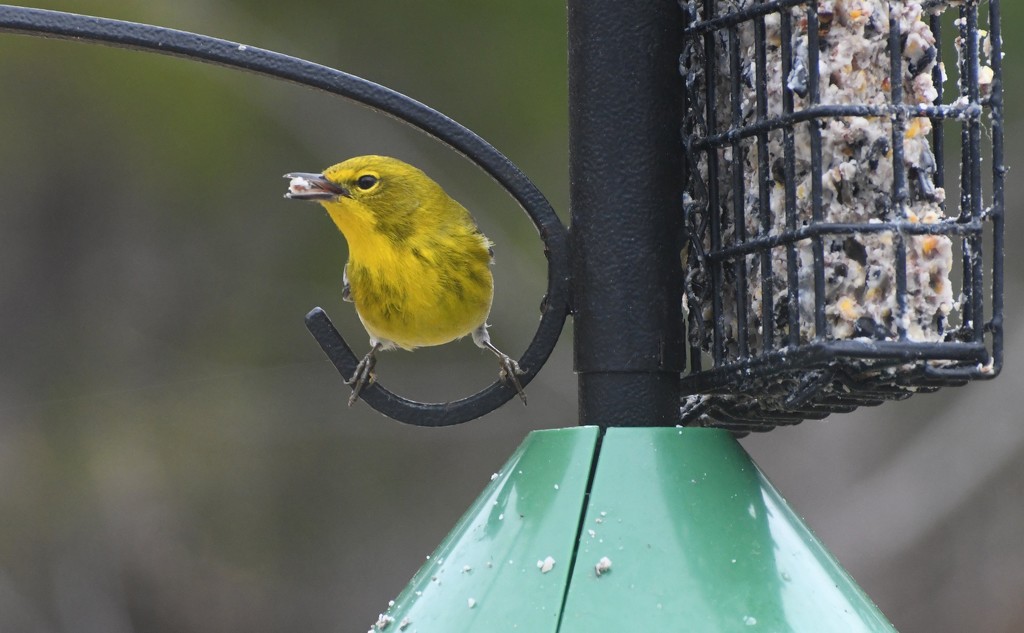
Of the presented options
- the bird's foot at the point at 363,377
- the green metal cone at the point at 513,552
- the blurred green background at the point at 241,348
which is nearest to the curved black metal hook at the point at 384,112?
the bird's foot at the point at 363,377

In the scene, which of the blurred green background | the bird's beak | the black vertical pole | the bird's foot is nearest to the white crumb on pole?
the black vertical pole

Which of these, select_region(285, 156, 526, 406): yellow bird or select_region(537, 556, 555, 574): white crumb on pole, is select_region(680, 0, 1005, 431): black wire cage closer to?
select_region(537, 556, 555, 574): white crumb on pole

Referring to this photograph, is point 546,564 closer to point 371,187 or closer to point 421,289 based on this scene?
point 421,289

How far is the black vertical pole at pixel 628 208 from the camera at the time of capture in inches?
94.1

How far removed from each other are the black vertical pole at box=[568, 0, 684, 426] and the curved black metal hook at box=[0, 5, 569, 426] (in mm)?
46

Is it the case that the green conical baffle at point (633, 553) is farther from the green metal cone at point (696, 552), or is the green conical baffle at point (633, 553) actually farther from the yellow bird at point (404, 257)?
the yellow bird at point (404, 257)

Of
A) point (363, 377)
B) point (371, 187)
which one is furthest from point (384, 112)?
point (371, 187)

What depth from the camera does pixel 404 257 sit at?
11.5ft

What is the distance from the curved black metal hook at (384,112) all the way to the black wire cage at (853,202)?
0.29 metres

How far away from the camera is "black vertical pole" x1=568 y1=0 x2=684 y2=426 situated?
2391 millimetres

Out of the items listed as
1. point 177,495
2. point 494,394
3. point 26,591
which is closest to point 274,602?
point 177,495

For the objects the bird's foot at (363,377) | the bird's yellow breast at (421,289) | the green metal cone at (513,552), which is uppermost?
the bird's yellow breast at (421,289)

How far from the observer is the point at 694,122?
8.09ft

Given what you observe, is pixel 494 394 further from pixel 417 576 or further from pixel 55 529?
pixel 55 529
